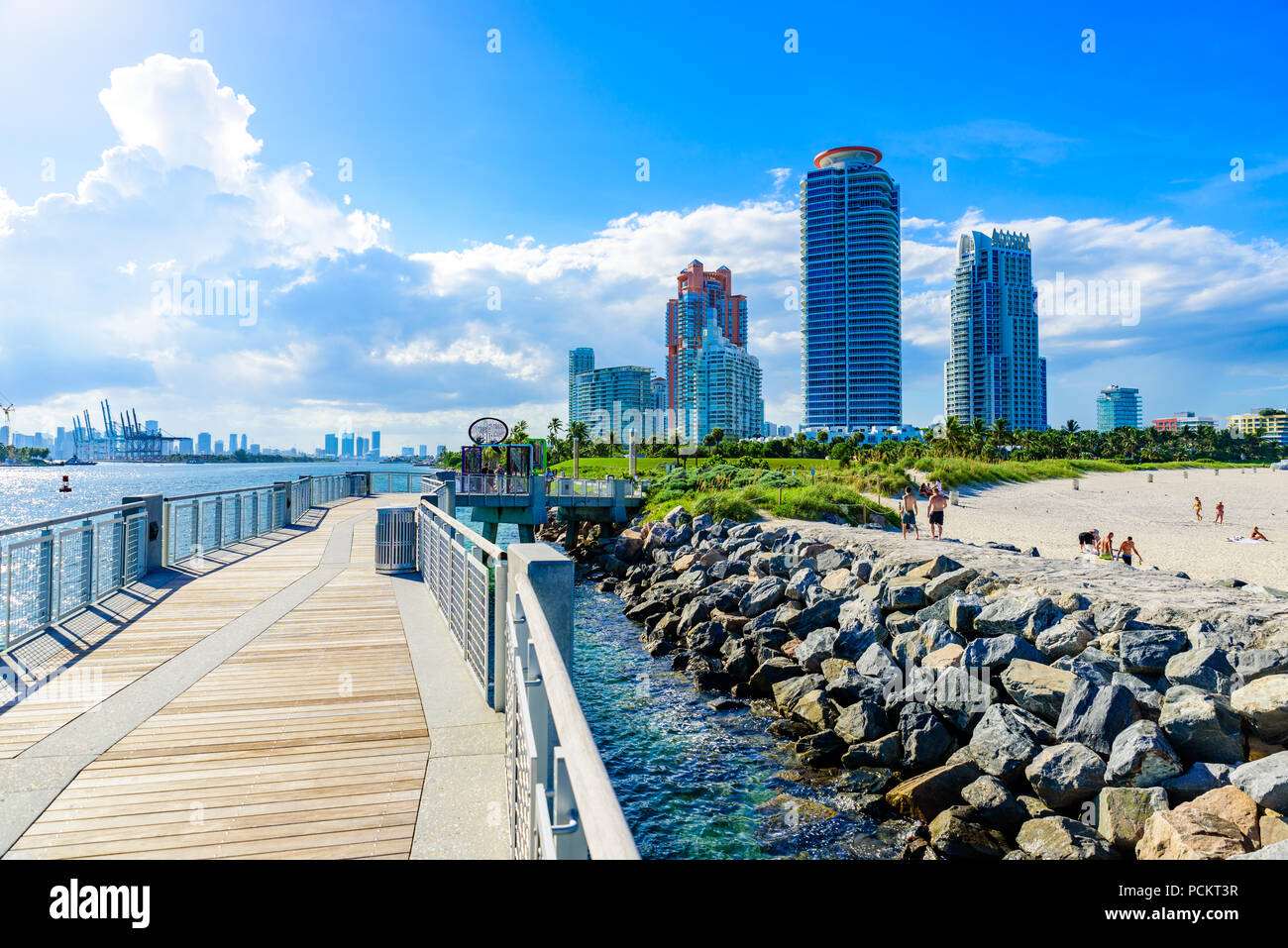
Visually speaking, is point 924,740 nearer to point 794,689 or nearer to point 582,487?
point 794,689

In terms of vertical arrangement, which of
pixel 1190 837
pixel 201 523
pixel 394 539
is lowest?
pixel 1190 837

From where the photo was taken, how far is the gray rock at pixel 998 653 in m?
9.16

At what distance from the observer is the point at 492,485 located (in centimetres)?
2727

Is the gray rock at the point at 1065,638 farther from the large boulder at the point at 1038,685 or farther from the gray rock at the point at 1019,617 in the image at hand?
the large boulder at the point at 1038,685

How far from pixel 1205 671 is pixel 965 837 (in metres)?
3.59

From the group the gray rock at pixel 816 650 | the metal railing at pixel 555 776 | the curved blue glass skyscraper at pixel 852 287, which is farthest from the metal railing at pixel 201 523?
the curved blue glass skyscraper at pixel 852 287

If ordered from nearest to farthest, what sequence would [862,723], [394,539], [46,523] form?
[46,523]
[862,723]
[394,539]

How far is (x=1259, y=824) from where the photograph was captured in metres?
5.45

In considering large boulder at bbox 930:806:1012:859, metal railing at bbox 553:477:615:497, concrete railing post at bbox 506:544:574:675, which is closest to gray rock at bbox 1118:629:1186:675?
large boulder at bbox 930:806:1012:859

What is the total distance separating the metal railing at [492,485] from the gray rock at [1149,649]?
72.2ft

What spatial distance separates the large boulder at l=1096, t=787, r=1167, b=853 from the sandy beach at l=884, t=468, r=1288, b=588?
28.4ft

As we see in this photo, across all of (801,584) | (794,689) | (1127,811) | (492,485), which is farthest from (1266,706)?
(492,485)

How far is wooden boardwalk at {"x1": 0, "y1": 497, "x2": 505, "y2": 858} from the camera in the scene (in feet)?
11.7
